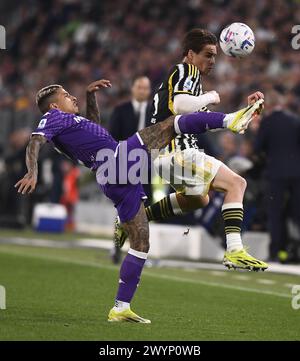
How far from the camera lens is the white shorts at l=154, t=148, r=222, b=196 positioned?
925cm

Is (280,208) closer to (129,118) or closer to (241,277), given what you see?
(241,277)

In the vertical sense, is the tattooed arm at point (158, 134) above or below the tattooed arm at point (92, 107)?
below

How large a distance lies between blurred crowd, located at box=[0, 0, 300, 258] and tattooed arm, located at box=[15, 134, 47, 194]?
753 centimetres

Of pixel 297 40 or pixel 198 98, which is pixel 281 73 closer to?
pixel 297 40

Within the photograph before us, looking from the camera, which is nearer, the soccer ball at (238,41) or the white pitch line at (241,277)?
the soccer ball at (238,41)

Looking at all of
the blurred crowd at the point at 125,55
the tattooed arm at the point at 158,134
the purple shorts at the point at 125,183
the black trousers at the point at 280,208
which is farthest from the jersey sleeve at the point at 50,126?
the blurred crowd at the point at 125,55

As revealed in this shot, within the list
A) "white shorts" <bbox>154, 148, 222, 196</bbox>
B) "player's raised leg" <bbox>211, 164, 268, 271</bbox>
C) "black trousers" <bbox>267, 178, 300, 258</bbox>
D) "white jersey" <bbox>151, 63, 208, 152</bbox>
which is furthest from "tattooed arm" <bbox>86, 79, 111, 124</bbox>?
"black trousers" <bbox>267, 178, 300, 258</bbox>

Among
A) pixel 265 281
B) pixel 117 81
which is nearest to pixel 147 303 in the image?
pixel 265 281

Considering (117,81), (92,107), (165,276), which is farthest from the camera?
(117,81)

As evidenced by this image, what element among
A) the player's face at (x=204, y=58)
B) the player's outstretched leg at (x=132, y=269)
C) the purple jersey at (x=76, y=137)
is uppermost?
the player's face at (x=204, y=58)

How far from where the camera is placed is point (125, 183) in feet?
28.4

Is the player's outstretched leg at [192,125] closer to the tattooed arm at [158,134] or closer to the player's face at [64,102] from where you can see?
the tattooed arm at [158,134]

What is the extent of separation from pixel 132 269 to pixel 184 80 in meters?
1.79

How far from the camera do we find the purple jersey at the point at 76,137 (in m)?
8.71
